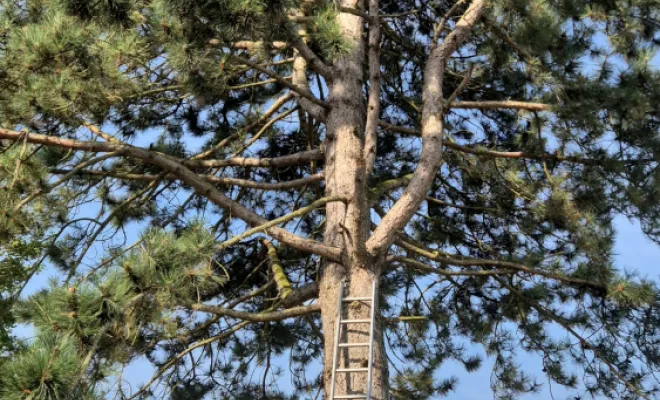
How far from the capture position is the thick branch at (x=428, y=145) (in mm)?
5086

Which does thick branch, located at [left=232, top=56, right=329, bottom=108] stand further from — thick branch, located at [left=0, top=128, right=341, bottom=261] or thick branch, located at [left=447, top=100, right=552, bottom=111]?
thick branch, located at [left=447, top=100, right=552, bottom=111]

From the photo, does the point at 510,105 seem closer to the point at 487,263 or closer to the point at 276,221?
the point at 487,263

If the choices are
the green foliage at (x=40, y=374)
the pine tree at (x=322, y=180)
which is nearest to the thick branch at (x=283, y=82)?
the pine tree at (x=322, y=180)

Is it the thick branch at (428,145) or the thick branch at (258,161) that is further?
the thick branch at (258,161)

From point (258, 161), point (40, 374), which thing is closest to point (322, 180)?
point (258, 161)

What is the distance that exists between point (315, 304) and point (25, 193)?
1.94 metres

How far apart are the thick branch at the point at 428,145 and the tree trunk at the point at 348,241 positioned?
0.16 m

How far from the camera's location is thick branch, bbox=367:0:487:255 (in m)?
5.09

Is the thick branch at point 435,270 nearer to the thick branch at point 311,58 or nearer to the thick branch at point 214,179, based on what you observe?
the thick branch at point 214,179

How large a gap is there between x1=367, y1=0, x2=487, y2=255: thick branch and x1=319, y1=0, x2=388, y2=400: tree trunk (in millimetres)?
157

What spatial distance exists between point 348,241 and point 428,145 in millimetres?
868

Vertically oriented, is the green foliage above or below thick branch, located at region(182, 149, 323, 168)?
below

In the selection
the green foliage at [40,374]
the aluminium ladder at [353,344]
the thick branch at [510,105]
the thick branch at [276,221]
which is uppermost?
the thick branch at [510,105]

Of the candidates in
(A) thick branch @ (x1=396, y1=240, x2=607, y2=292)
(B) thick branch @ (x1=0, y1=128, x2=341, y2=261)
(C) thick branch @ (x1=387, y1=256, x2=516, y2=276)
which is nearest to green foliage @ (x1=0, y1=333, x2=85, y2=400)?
(B) thick branch @ (x1=0, y1=128, x2=341, y2=261)
